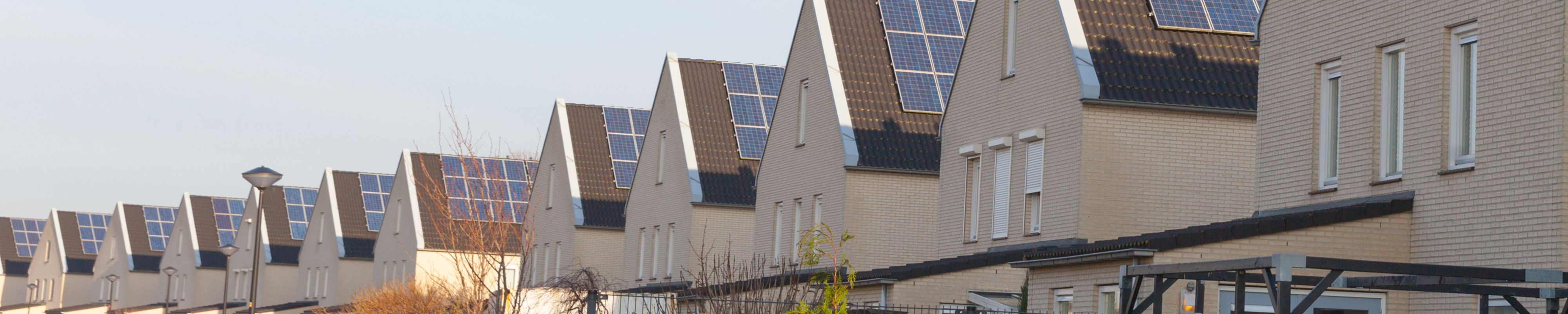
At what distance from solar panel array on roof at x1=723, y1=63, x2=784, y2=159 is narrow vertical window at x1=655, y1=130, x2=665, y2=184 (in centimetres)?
180

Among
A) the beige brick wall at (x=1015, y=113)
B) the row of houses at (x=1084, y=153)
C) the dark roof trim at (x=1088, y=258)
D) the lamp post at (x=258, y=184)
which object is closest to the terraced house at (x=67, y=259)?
the row of houses at (x=1084, y=153)

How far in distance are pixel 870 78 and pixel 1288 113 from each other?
1236 centimetres

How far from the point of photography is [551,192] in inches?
1694

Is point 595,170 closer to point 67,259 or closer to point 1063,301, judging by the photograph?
point 1063,301

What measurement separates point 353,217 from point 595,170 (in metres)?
20.4

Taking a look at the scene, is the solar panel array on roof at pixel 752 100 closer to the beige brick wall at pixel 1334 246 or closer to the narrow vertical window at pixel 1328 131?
the narrow vertical window at pixel 1328 131

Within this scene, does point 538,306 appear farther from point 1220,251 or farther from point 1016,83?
point 1220,251

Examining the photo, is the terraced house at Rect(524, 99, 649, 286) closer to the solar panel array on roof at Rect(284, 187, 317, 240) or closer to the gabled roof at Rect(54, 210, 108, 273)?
the solar panel array on roof at Rect(284, 187, 317, 240)

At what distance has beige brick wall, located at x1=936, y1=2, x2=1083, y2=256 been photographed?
65.9 feet

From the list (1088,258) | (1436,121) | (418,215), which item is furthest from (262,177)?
(418,215)

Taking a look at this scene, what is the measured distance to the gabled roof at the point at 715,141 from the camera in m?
33.0

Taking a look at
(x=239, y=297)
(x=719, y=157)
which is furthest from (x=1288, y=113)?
(x=239, y=297)

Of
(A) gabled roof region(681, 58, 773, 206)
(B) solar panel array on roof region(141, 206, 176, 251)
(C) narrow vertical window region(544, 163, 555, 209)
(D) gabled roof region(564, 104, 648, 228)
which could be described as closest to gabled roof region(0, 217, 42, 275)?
(B) solar panel array on roof region(141, 206, 176, 251)

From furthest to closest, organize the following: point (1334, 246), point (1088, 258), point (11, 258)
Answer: point (11, 258) → point (1088, 258) → point (1334, 246)
